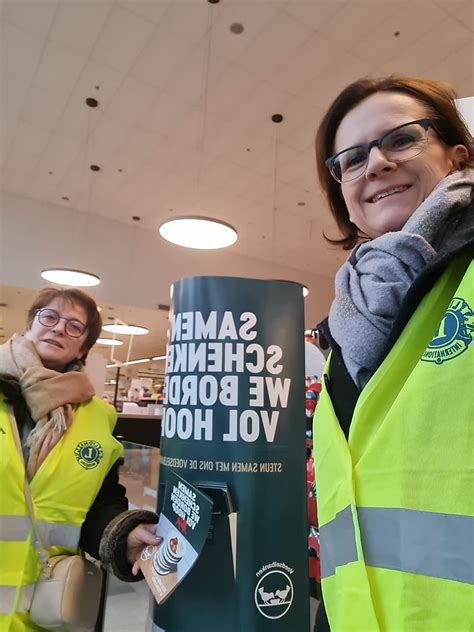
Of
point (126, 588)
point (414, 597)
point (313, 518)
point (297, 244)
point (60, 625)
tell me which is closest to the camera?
point (414, 597)

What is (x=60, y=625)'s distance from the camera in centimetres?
115

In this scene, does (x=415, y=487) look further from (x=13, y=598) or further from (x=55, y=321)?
(x=55, y=321)

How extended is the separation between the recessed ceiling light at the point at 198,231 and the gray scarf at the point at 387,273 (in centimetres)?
409

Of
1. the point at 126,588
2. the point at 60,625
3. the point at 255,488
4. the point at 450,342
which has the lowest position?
the point at 126,588

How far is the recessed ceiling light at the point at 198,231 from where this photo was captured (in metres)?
4.74

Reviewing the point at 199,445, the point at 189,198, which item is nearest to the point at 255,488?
the point at 199,445

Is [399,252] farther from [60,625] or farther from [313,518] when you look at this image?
[60,625]

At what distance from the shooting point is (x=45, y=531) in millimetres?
1238

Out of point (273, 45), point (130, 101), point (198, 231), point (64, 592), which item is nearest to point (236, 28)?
point (273, 45)

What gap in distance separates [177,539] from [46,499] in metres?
0.64

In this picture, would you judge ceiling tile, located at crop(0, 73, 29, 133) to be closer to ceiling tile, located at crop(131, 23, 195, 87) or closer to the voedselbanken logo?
ceiling tile, located at crop(131, 23, 195, 87)

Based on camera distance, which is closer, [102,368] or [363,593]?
[363,593]

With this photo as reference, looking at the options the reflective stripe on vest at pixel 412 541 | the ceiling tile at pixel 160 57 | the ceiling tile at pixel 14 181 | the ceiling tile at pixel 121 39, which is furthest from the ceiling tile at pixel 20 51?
the reflective stripe on vest at pixel 412 541

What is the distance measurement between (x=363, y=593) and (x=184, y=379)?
2.12ft
